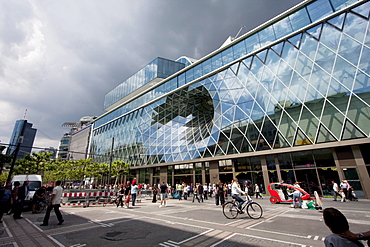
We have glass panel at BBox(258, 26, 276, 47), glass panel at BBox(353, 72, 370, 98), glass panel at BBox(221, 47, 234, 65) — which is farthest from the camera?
glass panel at BBox(221, 47, 234, 65)

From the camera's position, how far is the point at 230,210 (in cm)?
891

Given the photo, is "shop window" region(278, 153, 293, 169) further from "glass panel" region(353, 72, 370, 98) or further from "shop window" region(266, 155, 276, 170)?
"glass panel" region(353, 72, 370, 98)

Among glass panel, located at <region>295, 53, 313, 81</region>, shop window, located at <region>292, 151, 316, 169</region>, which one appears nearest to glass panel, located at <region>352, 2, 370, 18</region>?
glass panel, located at <region>295, 53, 313, 81</region>

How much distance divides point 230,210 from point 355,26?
2190 centimetres

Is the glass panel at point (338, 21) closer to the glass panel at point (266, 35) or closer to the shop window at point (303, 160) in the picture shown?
the glass panel at point (266, 35)

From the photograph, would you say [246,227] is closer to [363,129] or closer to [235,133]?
[363,129]

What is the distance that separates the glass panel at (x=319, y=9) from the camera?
19770 mm

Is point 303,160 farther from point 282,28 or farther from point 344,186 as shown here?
point 282,28

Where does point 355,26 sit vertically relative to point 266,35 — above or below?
below

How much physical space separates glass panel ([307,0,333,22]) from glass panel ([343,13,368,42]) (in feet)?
7.05

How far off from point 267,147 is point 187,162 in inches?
497

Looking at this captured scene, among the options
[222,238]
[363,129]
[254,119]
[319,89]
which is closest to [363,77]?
[319,89]

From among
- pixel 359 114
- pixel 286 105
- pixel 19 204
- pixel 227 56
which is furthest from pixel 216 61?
pixel 19 204

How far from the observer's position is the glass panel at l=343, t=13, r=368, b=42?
17.5 m
